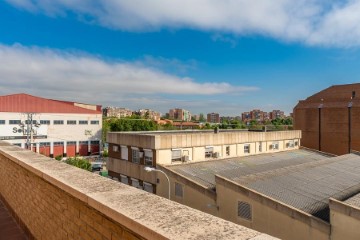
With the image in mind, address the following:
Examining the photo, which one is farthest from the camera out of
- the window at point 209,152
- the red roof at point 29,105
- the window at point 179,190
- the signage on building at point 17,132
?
the red roof at point 29,105

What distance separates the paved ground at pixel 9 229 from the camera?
16.7 ft

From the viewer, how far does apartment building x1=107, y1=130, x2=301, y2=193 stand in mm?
20714

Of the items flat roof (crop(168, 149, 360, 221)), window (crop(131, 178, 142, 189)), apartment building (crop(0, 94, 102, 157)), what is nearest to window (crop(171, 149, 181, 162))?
flat roof (crop(168, 149, 360, 221))

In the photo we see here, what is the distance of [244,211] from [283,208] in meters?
2.34

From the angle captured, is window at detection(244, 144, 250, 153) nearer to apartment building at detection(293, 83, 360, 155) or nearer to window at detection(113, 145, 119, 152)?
window at detection(113, 145, 119, 152)

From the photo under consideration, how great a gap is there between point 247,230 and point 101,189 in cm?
180

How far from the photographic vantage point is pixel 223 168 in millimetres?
21000

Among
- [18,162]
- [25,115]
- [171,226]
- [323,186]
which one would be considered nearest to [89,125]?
[25,115]

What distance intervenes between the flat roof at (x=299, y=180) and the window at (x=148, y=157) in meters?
2.06

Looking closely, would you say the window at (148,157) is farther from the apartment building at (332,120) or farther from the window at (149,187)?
the apartment building at (332,120)

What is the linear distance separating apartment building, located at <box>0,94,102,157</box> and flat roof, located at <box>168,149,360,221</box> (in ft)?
129

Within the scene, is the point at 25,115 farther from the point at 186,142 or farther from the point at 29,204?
the point at 29,204

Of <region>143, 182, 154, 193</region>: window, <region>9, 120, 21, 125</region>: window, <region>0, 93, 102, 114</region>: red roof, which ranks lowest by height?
<region>143, 182, 154, 193</region>: window

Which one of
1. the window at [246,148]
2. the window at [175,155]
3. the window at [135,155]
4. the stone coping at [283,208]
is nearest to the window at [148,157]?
the window at [135,155]
